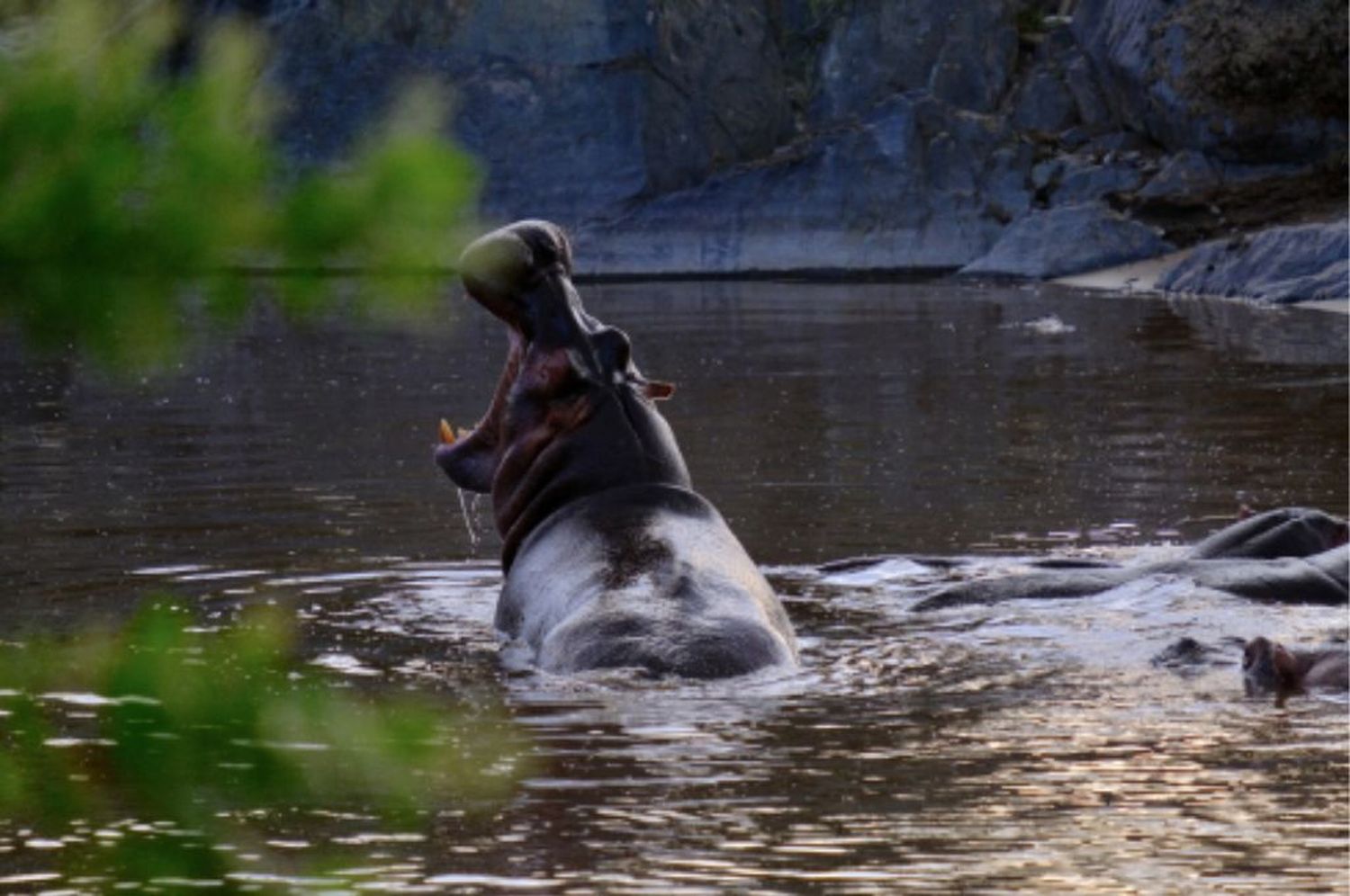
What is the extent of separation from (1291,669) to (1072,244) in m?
24.8

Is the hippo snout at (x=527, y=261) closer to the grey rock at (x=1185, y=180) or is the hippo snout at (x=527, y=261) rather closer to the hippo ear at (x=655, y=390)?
the hippo ear at (x=655, y=390)

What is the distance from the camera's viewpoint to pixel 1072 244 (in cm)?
3117

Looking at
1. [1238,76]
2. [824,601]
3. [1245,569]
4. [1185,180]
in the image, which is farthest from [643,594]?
[1185,180]

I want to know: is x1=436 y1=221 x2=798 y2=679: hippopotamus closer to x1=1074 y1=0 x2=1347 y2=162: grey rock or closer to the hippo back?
the hippo back

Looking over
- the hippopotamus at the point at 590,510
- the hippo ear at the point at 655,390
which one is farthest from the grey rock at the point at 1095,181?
the hippopotamus at the point at 590,510

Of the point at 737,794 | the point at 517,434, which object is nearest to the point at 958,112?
the point at 517,434

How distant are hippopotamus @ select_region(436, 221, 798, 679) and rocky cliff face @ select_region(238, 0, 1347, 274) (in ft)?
76.1

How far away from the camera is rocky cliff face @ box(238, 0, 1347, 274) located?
104ft

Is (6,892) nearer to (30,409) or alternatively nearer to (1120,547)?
(1120,547)

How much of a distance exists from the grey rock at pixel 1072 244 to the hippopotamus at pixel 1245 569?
71.7ft

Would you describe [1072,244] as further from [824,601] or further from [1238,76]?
[824,601]

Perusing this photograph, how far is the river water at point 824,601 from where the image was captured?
508cm

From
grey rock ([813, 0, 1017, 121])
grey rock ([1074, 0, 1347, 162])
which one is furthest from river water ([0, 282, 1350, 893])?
grey rock ([813, 0, 1017, 121])

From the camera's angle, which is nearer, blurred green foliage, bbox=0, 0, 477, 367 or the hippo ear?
blurred green foliage, bbox=0, 0, 477, 367
